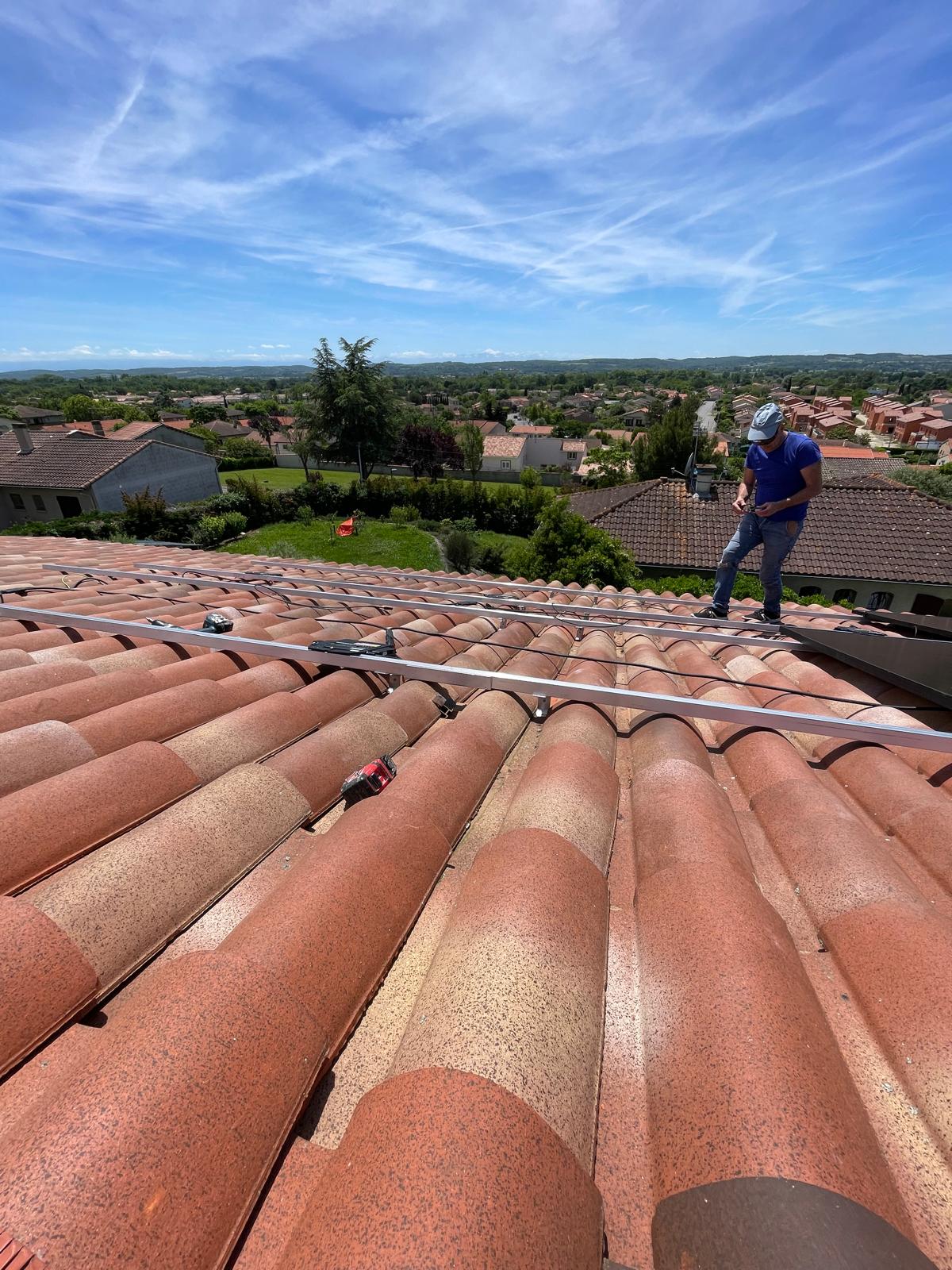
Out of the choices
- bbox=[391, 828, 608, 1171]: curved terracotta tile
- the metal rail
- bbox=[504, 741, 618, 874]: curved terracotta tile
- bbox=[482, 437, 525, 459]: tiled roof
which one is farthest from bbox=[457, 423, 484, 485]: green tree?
bbox=[391, 828, 608, 1171]: curved terracotta tile

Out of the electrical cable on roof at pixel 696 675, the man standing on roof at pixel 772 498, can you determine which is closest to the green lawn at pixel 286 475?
the man standing on roof at pixel 772 498

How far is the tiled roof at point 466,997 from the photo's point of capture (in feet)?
2.98

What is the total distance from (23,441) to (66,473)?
425 cm

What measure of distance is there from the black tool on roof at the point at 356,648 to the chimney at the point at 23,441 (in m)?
38.5

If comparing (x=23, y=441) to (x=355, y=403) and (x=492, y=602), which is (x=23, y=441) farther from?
(x=492, y=602)

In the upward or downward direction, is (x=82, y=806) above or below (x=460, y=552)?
above

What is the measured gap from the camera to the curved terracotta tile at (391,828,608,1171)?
1.14m

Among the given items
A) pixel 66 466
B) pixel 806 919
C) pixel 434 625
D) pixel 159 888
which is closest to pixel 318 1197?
pixel 159 888

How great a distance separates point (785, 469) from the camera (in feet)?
14.9

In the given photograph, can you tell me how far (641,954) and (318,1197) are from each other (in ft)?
3.09

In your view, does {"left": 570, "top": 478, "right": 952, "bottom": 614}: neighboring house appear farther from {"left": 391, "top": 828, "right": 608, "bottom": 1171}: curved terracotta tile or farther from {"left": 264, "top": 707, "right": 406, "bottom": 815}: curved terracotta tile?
{"left": 391, "top": 828, "right": 608, "bottom": 1171}: curved terracotta tile

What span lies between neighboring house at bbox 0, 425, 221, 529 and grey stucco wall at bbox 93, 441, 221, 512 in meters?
0.05

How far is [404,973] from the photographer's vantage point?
61.4 inches

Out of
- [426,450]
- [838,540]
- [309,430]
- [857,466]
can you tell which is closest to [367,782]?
[838,540]
